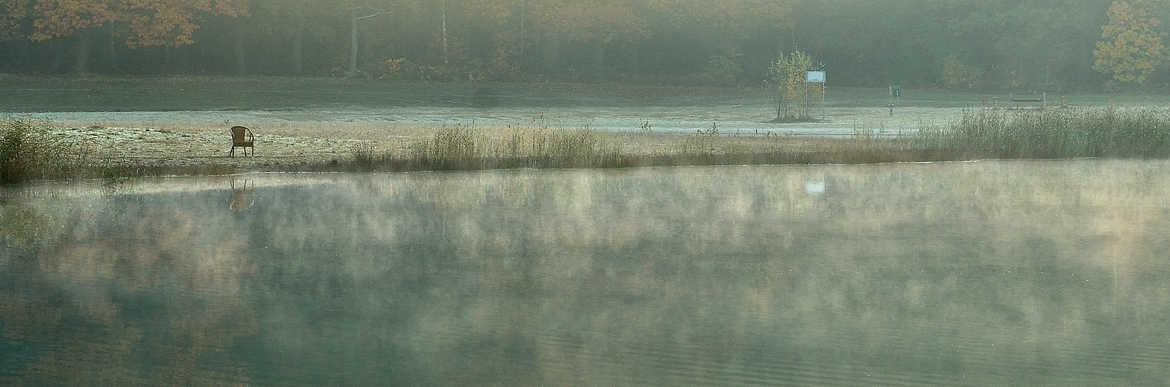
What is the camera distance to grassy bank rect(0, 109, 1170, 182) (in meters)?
23.0

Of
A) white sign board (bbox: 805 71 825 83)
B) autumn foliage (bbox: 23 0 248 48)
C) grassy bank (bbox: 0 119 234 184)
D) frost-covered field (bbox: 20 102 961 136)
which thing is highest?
autumn foliage (bbox: 23 0 248 48)

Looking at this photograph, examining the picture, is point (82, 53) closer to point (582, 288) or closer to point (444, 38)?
point (444, 38)

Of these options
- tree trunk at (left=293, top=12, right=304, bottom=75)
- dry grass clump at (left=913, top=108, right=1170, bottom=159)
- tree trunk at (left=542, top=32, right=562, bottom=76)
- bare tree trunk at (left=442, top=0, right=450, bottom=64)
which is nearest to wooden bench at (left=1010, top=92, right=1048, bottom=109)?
dry grass clump at (left=913, top=108, right=1170, bottom=159)

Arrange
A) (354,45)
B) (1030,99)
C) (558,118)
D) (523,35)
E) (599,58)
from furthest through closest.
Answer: (599,58) → (523,35) → (354,45) → (1030,99) → (558,118)

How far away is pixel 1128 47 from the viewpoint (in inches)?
2552

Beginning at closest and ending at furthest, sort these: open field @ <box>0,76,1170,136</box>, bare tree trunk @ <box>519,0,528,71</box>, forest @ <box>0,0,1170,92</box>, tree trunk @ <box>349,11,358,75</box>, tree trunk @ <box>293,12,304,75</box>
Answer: open field @ <box>0,76,1170,136</box>, forest @ <box>0,0,1170,92</box>, tree trunk @ <box>349,11,358,75</box>, tree trunk @ <box>293,12,304,75</box>, bare tree trunk @ <box>519,0,528,71</box>

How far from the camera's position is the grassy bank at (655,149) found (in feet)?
75.6

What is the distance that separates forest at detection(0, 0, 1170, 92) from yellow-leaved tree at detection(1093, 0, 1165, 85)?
0.27 ft

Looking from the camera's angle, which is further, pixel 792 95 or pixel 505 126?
pixel 792 95

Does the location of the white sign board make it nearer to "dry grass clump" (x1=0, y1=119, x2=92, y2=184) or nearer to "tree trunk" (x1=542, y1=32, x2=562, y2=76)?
"tree trunk" (x1=542, y1=32, x2=562, y2=76)

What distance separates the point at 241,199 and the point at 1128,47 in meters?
53.4

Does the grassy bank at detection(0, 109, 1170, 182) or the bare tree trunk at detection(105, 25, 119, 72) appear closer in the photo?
the grassy bank at detection(0, 109, 1170, 182)

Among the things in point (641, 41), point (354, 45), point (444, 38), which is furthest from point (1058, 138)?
point (641, 41)

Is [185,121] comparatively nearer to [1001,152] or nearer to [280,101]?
[280,101]
